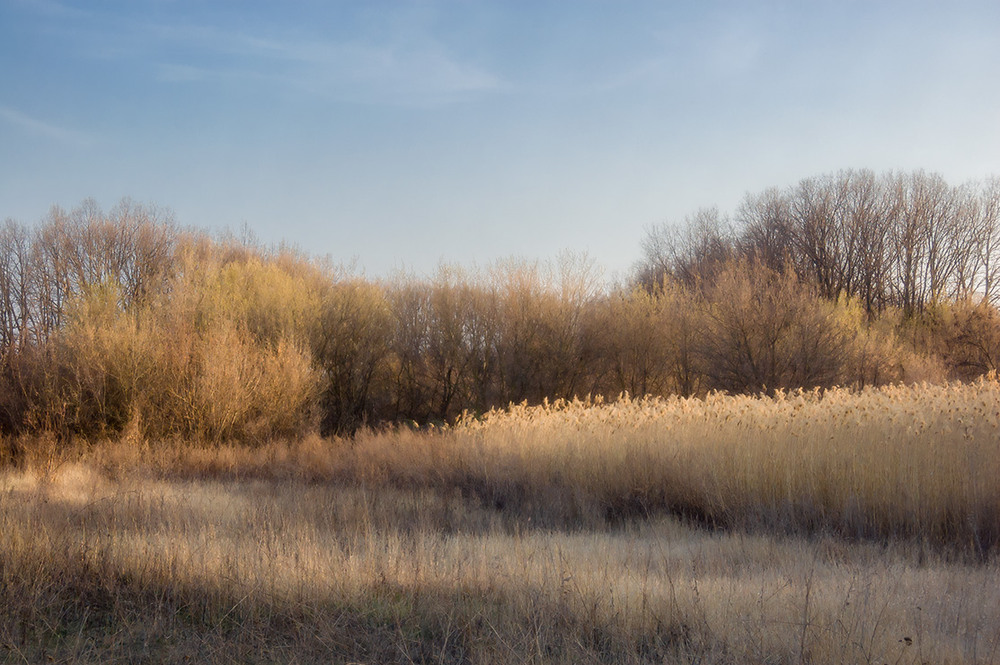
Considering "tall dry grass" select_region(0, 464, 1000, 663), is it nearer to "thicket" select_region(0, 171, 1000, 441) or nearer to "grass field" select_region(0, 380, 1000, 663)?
"grass field" select_region(0, 380, 1000, 663)

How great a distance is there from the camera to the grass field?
194 inches

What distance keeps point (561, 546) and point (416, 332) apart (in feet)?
71.6

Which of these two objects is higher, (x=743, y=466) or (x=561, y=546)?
(x=743, y=466)

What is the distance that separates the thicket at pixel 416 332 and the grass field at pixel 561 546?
4.53 m

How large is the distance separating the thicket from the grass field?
4.53 m

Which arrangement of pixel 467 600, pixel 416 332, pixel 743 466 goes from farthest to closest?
pixel 416 332 < pixel 743 466 < pixel 467 600

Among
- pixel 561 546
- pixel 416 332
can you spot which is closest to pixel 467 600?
pixel 561 546

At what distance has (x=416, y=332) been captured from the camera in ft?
95.6

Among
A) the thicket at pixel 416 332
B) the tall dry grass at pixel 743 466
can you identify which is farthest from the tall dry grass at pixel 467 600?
the thicket at pixel 416 332

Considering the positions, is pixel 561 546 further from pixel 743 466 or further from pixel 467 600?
pixel 743 466

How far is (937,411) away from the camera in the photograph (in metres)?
10.6

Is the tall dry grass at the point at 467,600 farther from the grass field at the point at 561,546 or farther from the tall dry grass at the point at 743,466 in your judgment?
the tall dry grass at the point at 743,466

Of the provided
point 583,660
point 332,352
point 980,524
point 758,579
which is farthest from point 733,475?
point 332,352

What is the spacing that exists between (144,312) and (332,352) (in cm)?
866
